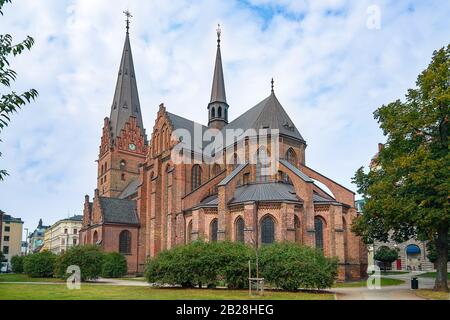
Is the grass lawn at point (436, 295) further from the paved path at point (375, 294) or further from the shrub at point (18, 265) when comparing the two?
the shrub at point (18, 265)

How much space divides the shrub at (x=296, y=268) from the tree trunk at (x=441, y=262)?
20.9 ft

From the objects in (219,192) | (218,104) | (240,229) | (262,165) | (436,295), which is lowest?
(436,295)

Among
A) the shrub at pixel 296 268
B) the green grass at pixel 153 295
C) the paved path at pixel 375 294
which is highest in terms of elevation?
the shrub at pixel 296 268

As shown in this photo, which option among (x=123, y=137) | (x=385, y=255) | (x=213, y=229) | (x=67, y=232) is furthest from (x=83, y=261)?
(x=67, y=232)

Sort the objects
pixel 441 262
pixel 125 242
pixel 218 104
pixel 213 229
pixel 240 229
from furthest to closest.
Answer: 1. pixel 218 104
2. pixel 125 242
3. pixel 213 229
4. pixel 240 229
5. pixel 441 262

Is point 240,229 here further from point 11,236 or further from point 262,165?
point 11,236

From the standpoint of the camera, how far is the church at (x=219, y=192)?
36188 millimetres

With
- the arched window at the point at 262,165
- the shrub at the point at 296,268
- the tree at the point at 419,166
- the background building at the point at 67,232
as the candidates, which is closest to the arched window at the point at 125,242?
the arched window at the point at 262,165

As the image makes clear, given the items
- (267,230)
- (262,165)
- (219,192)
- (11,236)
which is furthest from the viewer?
(11,236)

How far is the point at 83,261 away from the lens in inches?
1405

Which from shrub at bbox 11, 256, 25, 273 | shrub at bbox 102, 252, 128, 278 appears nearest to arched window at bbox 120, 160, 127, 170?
shrub at bbox 11, 256, 25, 273

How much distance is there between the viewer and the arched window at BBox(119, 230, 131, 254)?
5194cm

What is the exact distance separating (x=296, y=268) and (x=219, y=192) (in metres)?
15.3
